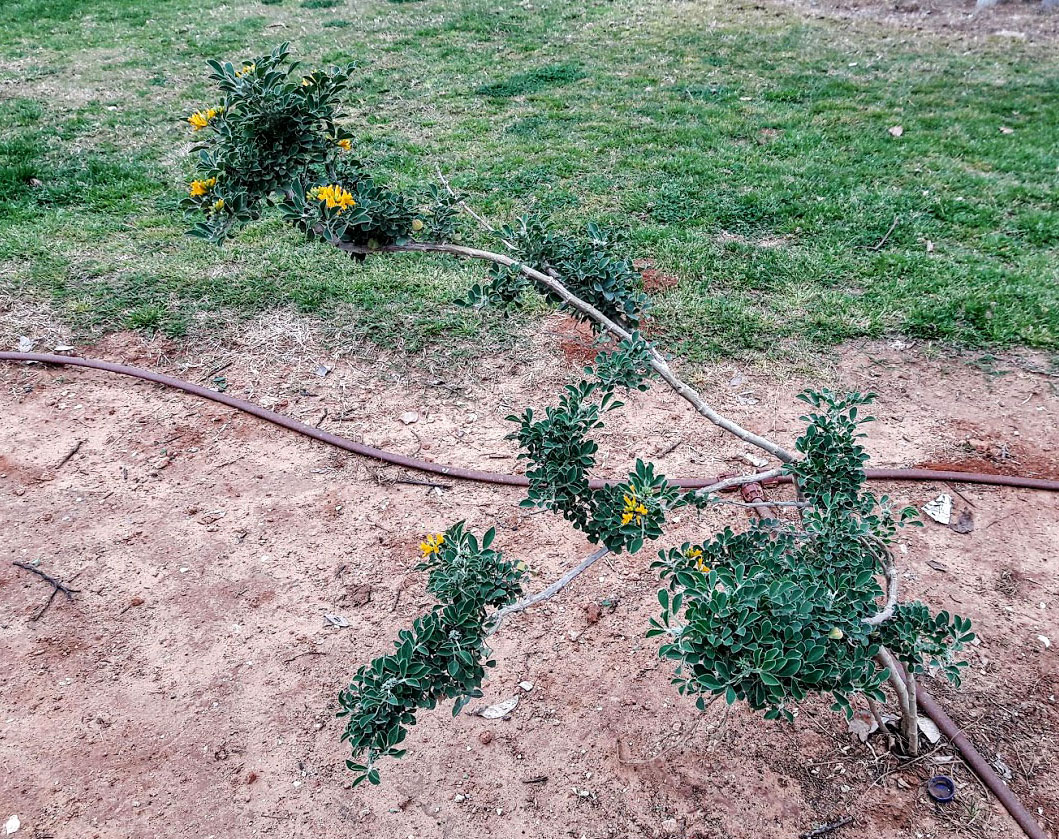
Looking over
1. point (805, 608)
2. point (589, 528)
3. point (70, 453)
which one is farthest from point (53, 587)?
point (805, 608)

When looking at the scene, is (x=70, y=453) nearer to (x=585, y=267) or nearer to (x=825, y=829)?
(x=585, y=267)

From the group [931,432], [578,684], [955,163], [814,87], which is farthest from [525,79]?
[578,684]

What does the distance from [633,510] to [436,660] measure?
0.57 meters

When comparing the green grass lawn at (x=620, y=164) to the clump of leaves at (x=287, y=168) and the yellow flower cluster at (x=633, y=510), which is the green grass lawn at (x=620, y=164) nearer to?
the clump of leaves at (x=287, y=168)

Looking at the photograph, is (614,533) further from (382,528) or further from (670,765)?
(382,528)

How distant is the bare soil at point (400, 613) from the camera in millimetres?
2160

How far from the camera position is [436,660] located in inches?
69.2

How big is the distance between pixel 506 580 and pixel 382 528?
122cm

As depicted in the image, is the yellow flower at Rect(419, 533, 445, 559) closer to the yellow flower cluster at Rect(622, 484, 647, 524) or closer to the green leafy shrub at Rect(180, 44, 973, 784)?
the green leafy shrub at Rect(180, 44, 973, 784)

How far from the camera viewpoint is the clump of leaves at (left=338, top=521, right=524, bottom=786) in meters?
1.69

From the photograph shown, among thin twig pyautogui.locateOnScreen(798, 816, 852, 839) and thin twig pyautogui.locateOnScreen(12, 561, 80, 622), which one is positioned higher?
thin twig pyautogui.locateOnScreen(12, 561, 80, 622)

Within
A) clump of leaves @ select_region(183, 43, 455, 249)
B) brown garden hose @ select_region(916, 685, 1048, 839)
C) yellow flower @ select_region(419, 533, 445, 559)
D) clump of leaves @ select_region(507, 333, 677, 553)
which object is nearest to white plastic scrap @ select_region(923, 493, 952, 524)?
brown garden hose @ select_region(916, 685, 1048, 839)

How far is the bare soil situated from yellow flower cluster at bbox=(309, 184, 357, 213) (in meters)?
1.42

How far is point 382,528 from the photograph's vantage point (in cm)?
302
